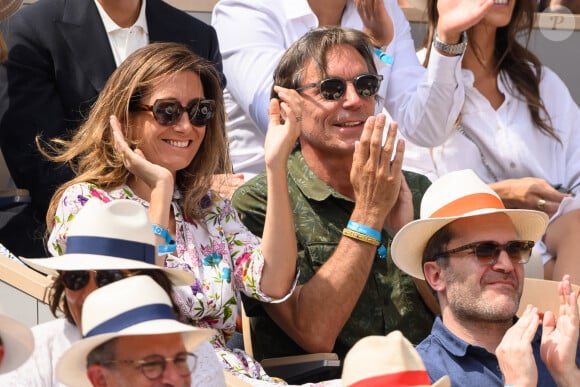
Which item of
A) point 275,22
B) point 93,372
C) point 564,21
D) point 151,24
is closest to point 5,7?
point 151,24

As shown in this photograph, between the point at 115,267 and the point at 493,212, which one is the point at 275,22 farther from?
the point at 115,267

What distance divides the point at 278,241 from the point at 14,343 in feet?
5.47

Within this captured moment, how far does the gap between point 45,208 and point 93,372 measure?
2.27 metres

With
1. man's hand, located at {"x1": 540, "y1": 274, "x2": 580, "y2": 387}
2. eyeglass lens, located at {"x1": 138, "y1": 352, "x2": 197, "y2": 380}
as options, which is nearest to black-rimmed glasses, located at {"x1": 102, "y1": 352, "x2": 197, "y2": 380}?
eyeglass lens, located at {"x1": 138, "y1": 352, "x2": 197, "y2": 380}

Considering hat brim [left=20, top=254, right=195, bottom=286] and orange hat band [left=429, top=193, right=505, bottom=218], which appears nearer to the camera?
hat brim [left=20, top=254, right=195, bottom=286]

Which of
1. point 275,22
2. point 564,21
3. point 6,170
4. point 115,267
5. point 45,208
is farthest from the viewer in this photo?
point 564,21

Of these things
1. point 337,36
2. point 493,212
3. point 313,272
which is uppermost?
point 337,36

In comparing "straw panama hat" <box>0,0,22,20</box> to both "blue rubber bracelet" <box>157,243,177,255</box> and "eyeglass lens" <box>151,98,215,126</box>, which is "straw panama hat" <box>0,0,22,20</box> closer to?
"eyeglass lens" <box>151,98,215,126</box>

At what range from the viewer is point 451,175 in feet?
15.5

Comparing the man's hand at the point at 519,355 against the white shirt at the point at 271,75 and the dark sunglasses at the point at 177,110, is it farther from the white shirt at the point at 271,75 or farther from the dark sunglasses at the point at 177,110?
the white shirt at the point at 271,75

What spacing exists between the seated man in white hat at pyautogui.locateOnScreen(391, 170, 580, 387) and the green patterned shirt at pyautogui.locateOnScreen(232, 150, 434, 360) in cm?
48

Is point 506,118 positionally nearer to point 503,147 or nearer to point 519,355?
point 503,147

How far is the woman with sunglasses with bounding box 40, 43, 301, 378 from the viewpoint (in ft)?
14.7

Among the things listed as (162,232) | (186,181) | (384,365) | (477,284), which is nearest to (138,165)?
(162,232)
